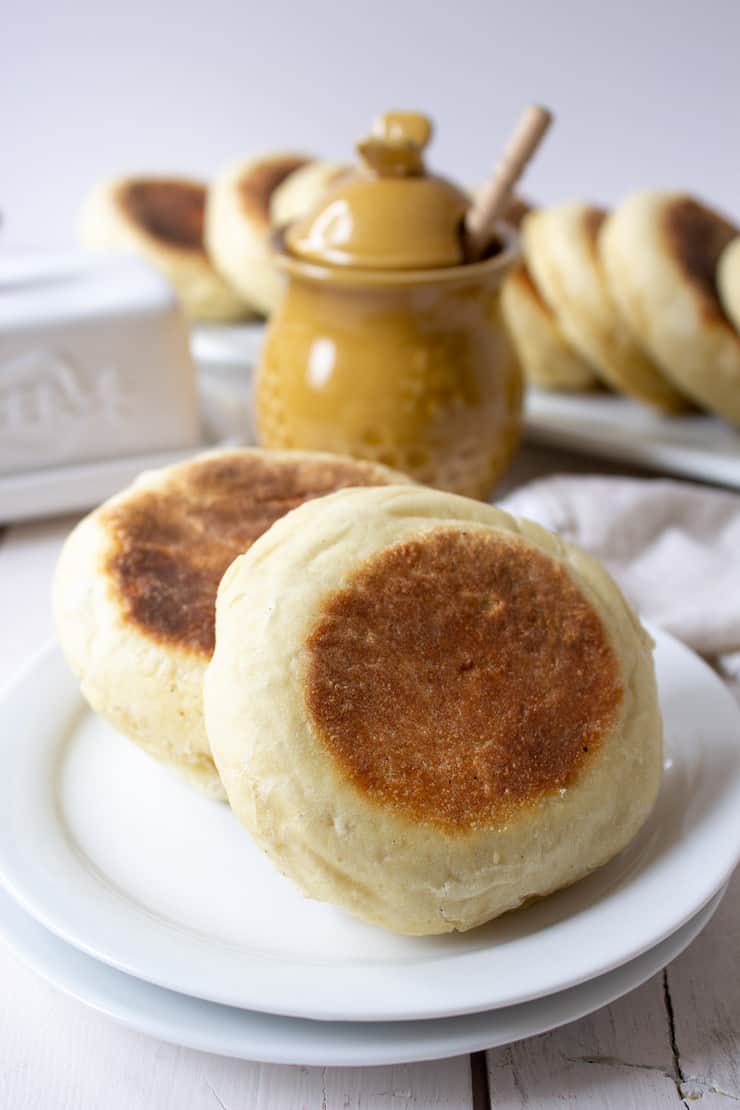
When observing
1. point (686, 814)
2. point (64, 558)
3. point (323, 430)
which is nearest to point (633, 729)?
point (686, 814)

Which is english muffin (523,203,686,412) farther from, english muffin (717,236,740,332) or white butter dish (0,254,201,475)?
white butter dish (0,254,201,475)

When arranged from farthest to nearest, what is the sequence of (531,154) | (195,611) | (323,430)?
(323,430) → (531,154) → (195,611)

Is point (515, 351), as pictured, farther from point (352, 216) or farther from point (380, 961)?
point (380, 961)

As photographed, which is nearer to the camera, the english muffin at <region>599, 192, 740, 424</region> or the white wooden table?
the white wooden table

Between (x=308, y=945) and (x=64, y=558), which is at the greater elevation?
(x=64, y=558)

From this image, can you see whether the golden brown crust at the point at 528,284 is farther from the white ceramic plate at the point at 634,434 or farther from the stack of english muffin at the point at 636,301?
the white ceramic plate at the point at 634,434

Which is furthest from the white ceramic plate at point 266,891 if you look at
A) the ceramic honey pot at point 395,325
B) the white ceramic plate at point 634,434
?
the white ceramic plate at point 634,434

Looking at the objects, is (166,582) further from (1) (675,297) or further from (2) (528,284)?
(2) (528,284)

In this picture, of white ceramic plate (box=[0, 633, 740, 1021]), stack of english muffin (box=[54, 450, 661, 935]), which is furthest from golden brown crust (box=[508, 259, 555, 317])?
stack of english muffin (box=[54, 450, 661, 935])
